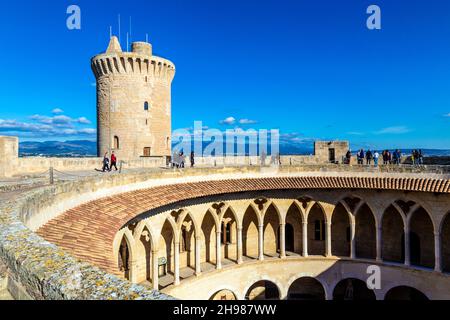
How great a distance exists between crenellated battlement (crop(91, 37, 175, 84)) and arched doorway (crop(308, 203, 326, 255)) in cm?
1959

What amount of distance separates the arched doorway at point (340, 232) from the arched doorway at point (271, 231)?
4.38m

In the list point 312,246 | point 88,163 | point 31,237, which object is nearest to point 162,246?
point 88,163

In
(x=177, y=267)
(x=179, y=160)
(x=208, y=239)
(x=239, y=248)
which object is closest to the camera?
(x=177, y=267)

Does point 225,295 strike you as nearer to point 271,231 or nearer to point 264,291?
point 264,291

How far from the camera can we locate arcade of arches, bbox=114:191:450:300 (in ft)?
67.5

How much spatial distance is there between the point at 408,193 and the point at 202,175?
1332 cm

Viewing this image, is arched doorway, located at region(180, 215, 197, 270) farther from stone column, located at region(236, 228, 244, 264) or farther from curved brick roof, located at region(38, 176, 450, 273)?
curved brick roof, located at region(38, 176, 450, 273)

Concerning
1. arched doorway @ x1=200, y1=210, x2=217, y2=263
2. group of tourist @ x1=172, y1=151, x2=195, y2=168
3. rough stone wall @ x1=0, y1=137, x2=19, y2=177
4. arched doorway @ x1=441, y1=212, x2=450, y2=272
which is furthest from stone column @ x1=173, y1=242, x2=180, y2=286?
arched doorway @ x1=441, y1=212, x2=450, y2=272

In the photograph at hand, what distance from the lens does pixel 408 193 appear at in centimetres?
2158

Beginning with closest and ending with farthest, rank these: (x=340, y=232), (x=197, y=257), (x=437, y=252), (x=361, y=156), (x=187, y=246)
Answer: (x=197, y=257) < (x=437, y=252) < (x=187, y=246) < (x=340, y=232) < (x=361, y=156)

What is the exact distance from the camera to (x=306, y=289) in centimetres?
2644

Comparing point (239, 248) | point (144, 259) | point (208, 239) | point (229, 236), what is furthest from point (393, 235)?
point (144, 259)

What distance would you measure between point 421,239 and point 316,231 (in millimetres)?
7238
